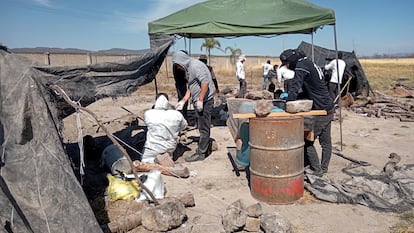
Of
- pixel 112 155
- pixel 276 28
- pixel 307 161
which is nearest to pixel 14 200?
pixel 112 155

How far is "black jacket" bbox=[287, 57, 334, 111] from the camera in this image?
4496 millimetres

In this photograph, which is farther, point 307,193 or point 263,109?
point 307,193

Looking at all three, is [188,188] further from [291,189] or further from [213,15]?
[213,15]

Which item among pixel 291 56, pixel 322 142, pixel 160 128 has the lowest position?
pixel 322 142

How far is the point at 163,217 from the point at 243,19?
563 cm

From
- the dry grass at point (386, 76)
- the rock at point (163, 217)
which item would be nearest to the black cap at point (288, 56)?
the rock at point (163, 217)

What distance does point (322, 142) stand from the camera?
5047 millimetres

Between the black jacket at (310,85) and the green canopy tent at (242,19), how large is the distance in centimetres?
238

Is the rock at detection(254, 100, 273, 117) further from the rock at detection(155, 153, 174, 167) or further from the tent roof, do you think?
the tent roof

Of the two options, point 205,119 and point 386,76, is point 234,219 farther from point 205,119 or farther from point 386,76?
point 386,76

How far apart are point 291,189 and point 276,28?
4137 mm

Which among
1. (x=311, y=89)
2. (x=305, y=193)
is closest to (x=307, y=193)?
(x=305, y=193)

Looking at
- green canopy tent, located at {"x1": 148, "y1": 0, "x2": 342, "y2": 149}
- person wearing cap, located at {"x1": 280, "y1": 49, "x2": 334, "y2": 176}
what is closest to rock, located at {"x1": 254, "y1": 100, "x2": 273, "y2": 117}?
person wearing cap, located at {"x1": 280, "y1": 49, "x2": 334, "y2": 176}

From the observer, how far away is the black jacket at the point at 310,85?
4.50m
